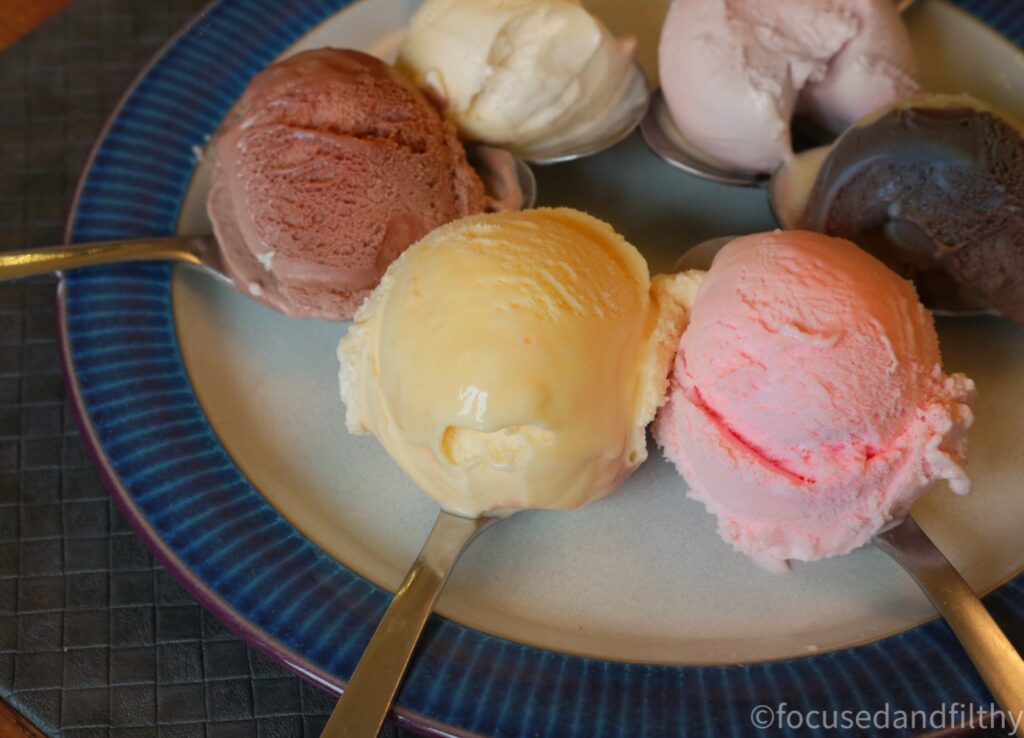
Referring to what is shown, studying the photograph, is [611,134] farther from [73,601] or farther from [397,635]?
[73,601]

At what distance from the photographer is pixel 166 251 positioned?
1.05 metres

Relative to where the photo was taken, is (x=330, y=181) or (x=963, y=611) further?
(x=330, y=181)

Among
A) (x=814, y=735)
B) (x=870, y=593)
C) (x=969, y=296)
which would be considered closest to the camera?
(x=814, y=735)

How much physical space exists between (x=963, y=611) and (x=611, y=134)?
0.69m

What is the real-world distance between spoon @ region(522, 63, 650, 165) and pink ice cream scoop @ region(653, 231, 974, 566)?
0.36 metres

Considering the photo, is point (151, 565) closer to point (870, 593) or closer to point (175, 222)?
point (175, 222)

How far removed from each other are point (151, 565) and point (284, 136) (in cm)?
49

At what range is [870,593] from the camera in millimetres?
872

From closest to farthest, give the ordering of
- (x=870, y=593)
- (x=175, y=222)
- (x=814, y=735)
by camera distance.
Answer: (x=814, y=735)
(x=870, y=593)
(x=175, y=222)

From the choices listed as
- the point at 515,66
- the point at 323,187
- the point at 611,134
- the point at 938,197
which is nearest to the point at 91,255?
the point at 323,187

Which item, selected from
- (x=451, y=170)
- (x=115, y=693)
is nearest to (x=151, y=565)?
(x=115, y=693)

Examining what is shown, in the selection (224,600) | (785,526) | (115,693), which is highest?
(785,526)

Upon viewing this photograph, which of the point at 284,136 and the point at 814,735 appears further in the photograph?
the point at 284,136

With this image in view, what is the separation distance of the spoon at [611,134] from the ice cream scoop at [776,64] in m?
0.07
